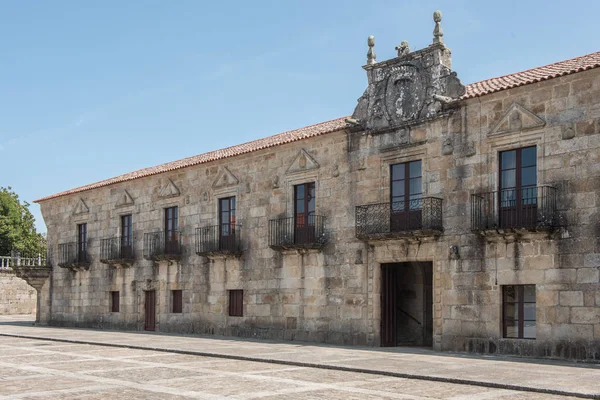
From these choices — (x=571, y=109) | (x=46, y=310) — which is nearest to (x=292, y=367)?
(x=571, y=109)

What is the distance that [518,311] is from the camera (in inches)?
599

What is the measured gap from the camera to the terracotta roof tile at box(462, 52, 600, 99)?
14617mm

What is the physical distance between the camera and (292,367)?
13.3 m

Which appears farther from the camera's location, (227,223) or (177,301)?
(177,301)

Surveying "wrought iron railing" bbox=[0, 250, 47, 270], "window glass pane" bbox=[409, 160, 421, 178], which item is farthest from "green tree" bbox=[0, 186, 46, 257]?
"window glass pane" bbox=[409, 160, 421, 178]

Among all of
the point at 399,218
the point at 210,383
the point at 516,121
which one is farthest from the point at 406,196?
the point at 210,383

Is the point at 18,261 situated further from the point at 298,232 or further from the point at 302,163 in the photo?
the point at 302,163

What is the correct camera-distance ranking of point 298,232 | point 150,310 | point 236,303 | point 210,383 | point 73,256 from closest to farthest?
point 210,383, point 298,232, point 236,303, point 150,310, point 73,256

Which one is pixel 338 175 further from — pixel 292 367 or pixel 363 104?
pixel 292 367

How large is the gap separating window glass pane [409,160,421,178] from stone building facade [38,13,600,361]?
0.12 m

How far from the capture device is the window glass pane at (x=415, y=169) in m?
17.5

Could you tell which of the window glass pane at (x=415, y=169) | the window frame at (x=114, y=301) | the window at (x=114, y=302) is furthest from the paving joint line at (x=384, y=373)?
the window at (x=114, y=302)

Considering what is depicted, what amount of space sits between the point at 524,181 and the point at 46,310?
22730 millimetres

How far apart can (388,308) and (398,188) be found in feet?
9.84
